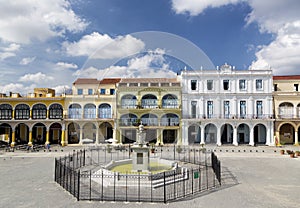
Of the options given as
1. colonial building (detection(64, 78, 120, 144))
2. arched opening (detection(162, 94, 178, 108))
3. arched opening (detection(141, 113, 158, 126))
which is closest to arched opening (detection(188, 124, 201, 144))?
arched opening (detection(162, 94, 178, 108))

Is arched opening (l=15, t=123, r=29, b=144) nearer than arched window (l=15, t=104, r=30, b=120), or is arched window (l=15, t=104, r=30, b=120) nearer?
arched window (l=15, t=104, r=30, b=120)

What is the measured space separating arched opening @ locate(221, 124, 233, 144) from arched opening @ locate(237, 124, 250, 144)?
168cm

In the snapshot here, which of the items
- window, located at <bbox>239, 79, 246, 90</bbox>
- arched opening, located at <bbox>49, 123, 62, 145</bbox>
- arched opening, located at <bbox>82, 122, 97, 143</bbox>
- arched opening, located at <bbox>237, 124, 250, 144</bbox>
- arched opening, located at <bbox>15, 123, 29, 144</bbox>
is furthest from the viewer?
arched opening, located at <bbox>15, 123, 29, 144</bbox>

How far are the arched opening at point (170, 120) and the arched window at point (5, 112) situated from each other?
94.9ft

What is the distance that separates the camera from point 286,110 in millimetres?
46625

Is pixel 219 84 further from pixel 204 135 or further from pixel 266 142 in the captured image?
pixel 266 142

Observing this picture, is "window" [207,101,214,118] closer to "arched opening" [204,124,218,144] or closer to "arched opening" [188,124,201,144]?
"arched opening" [204,124,218,144]

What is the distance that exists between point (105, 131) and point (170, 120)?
13.1 metres

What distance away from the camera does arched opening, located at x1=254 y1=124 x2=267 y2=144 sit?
4775 cm

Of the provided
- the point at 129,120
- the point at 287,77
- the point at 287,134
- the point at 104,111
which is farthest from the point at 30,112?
the point at 287,77

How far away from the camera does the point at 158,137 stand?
152ft

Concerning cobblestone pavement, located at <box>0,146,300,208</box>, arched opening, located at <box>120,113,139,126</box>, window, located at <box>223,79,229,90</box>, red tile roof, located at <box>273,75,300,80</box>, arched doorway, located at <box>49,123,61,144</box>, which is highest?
red tile roof, located at <box>273,75,300,80</box>

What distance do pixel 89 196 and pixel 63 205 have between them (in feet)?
5.50

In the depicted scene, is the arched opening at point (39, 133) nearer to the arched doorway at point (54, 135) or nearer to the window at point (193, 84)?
the arched doorway at point (54, 135)
